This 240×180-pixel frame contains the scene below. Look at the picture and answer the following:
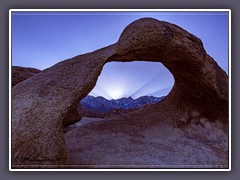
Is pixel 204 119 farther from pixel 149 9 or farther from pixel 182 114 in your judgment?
pixel 149 9

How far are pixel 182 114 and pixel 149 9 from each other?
339cm

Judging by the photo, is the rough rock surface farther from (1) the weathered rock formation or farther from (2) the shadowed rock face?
(2) the shadowed rock face

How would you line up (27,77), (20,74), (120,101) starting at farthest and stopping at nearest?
1. (120,101)
2. (27,77)
3. (20,74)

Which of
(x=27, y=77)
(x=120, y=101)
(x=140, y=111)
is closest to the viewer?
(x=27, y=77)

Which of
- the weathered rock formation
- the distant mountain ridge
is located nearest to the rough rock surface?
the weathered rock formation

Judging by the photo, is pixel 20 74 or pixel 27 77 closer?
pixel 20 74

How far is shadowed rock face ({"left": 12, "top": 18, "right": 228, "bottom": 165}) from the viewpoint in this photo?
438cm

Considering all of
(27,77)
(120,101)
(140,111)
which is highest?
(27,77)

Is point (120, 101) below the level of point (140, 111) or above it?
above

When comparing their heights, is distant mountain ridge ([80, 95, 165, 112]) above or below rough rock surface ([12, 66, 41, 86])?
below

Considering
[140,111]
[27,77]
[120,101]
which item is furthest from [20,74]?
[140,111]

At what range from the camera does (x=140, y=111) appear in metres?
8.00

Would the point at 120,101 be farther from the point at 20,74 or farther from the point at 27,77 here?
the point at 20,74
